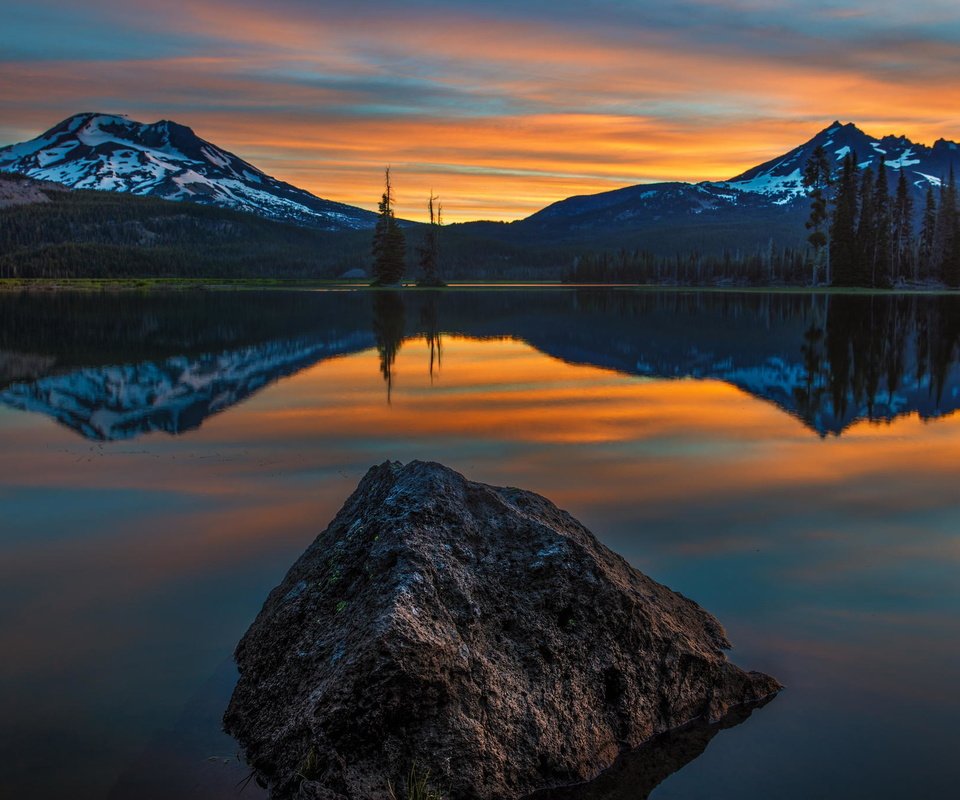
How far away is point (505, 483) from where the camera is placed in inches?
535

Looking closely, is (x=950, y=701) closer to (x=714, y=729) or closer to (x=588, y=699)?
(x=714, y=729)

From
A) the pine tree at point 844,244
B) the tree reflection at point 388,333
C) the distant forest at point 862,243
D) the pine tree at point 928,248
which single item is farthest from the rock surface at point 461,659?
the pine tree at point 928,248

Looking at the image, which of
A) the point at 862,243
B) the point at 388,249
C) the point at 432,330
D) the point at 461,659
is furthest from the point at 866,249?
the point at 461,659

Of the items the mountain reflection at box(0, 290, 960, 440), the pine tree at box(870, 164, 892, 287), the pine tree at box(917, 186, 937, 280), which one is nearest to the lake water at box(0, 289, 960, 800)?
the mountain reflection at box(0, 290, 960, 440)

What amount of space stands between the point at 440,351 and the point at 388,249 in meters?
92.7

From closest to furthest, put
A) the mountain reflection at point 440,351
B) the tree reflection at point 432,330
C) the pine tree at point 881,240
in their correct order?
the mountain reflection at point 440,351 < the tree reflection at point 432,330 < the pine tree at point 881,240

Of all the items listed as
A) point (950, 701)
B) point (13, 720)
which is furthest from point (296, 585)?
point (950, 701)

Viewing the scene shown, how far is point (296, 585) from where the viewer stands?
7395 millimetres

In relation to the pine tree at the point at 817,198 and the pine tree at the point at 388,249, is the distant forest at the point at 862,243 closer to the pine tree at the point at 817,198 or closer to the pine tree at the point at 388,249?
the pine tree at the point at 817,198

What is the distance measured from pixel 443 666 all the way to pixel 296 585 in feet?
6.66

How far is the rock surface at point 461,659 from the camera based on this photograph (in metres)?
5.68

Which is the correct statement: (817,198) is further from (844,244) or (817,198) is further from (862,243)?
(862,243)

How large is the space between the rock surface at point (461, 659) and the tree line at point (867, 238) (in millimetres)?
103601

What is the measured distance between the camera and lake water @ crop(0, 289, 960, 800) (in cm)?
649
